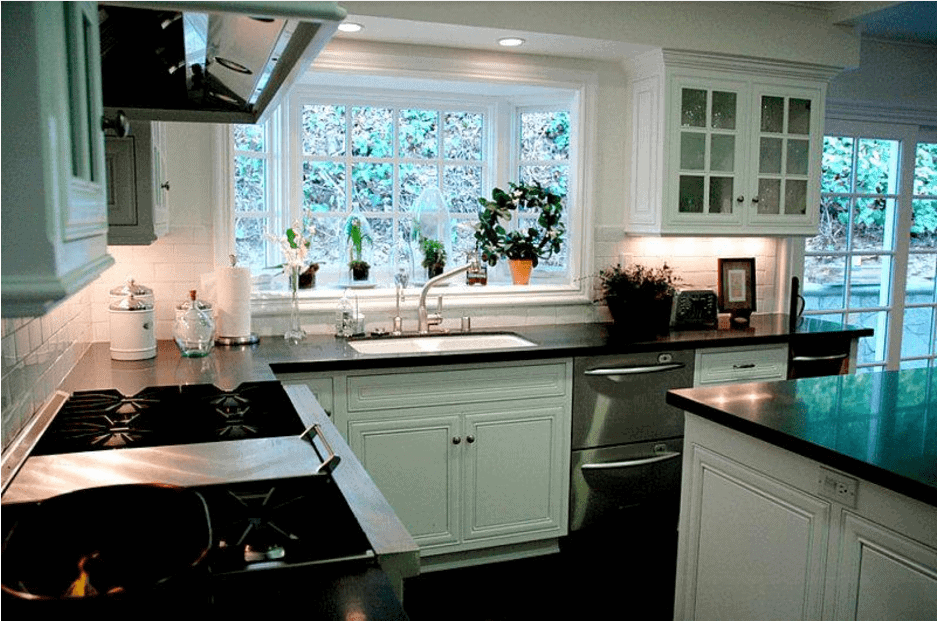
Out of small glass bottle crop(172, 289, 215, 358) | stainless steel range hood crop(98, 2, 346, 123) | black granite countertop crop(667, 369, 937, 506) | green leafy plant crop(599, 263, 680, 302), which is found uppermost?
stainless steel range hood crop(98, 2, 346, 123)

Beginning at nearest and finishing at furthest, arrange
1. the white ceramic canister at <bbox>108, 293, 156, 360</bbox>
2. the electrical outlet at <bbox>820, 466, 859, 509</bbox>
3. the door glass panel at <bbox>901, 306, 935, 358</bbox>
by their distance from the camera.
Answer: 1. the electrical outlet at <bbox>820, 466, 859, 509</bbox>
2. the white ceramic canister at <bbox>108, 293, 156, 360</bbox>
3. the door glass panel at <bbox>901, 306, 935, 358</bbox>

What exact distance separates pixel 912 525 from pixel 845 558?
228 millimetres

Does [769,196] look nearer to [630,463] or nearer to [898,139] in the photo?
[898,139]

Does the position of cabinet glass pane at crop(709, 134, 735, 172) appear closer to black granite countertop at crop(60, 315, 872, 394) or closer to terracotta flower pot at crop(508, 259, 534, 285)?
black granite countertop at crop(60, 315, 872, 394)

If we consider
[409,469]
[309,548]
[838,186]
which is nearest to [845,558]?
[309,548]

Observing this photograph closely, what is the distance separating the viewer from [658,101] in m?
3.90

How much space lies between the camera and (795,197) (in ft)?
13.8

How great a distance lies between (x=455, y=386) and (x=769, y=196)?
6.40ft

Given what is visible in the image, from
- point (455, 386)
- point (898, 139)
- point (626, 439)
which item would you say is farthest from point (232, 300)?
point (898, 139)

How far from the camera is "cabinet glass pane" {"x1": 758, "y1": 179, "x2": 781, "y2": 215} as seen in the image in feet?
13.6

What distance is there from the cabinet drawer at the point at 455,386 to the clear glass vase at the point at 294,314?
49 cm

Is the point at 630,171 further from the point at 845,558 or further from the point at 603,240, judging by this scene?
the point at 845,558

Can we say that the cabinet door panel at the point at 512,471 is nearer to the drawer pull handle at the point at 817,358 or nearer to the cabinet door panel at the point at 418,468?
the cabinet door panel at the point at 418,468

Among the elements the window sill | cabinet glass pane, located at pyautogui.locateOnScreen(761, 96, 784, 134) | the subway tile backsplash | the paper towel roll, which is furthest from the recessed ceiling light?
the subway tile backsplash
